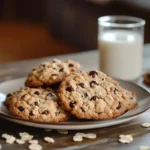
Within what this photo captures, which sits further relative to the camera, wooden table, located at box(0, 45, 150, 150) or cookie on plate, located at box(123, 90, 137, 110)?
cookie on plate, located at box(123, 90, 137, 110)

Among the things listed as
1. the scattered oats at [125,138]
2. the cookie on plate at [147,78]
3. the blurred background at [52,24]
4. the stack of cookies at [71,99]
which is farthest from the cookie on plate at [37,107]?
the blurred background at [52,24]

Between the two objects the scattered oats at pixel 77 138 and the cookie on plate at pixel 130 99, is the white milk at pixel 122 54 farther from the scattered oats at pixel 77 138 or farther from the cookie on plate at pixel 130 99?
the scattered oats at pixel 77 138

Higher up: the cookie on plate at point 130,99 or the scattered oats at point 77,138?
the cookie on plate at point 130,99

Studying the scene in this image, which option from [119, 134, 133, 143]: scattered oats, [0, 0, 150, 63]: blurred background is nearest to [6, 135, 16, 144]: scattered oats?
[119, 134, 133, 143]: scattered oats

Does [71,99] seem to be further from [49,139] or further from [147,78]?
[147,78]

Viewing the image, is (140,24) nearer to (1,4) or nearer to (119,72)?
(119,72)

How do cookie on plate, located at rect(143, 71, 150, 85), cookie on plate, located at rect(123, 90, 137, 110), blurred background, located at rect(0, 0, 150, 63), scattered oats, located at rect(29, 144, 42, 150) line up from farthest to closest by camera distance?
1. blurred background, located at rect(0, 0, 150, 63)
2. cookie on plate, located at rect(143, 71, 150, 85)
3. cookie on plate, located at rect(123, 90, 137, 110)
4. scattered oats, located at rect(29, 144, 42, 150)

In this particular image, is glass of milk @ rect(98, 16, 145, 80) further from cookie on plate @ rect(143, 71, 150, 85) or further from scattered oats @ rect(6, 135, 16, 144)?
scattered oats @ rect(6, 135, 16, 144)
